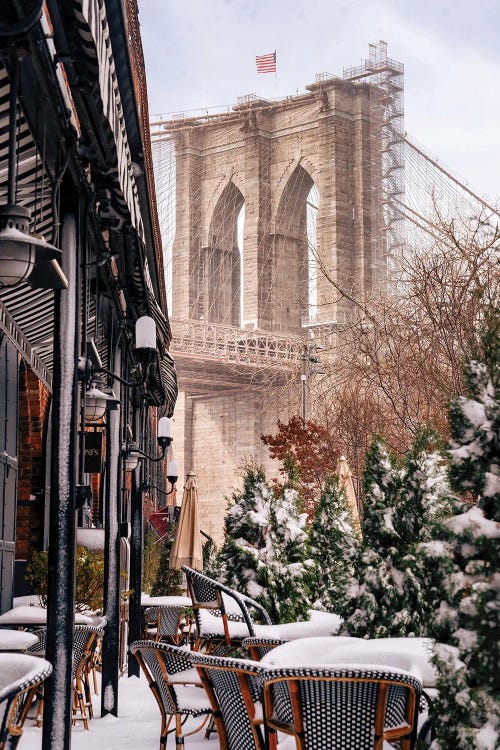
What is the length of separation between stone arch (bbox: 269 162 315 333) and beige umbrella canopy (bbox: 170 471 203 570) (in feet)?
Result: 158

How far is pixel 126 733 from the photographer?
270 inches

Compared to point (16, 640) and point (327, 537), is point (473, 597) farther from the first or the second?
point (327, 537)

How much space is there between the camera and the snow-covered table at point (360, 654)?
3.92 metres

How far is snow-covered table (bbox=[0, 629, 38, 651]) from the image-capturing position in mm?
5363

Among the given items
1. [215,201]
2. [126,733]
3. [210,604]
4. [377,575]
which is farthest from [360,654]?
[215,201]

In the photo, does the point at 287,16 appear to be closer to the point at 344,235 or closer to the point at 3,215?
the point at 344,235

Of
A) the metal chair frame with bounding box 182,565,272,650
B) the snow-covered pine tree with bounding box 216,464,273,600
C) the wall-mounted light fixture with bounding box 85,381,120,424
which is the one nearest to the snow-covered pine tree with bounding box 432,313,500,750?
the metal chair frame with bounding box 182,565,272,650

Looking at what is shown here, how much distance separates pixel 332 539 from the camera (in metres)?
10.2

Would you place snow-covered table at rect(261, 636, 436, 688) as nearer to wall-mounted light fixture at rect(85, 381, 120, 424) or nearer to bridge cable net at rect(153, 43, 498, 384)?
wall-mounted light fixture at rect(85, 381, 120, 424)

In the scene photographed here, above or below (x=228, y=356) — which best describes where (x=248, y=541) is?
below

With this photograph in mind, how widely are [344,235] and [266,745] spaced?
57.3 metres

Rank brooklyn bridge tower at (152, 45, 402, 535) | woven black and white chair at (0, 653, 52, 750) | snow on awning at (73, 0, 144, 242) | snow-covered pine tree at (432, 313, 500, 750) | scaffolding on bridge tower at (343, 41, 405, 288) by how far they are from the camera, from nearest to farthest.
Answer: snow-covered pine tree at (432, 313, 500, 750) < woven black and white chair at (0, 653, 52, 750) < snow on awning at (73, 0, 144, 242) < brooklyn bridge tower at (152, 45, 402, 535) < scaffolding on bridge tower at (343, 41, 405, 288)

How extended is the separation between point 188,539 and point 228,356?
124 feet

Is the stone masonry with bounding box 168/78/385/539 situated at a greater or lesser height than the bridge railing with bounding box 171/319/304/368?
greater
